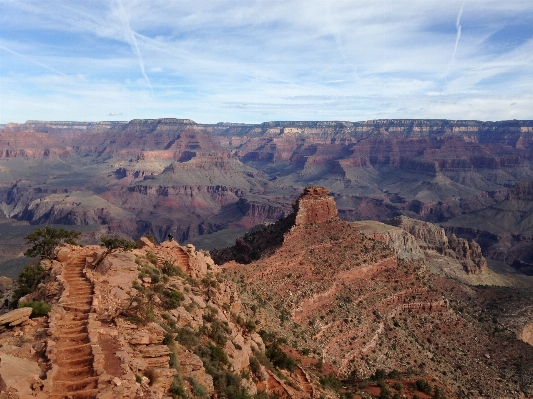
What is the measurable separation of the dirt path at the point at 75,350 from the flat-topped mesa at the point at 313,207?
3716 cm

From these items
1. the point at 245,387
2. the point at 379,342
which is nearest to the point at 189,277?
the point at 245,387

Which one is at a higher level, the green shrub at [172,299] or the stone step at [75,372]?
the stone step at [75,372]

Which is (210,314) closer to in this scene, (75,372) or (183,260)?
(183,260)

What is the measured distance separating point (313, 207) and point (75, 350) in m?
45.3

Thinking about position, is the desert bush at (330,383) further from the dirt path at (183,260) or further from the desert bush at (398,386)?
the dirt path at (183,260)

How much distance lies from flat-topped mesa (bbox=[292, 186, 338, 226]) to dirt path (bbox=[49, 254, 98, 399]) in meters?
37.2

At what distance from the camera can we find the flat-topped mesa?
57609 mm

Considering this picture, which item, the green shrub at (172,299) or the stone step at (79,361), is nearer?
the stone step at (79,361)

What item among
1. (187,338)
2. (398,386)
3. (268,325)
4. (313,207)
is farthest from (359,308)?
(187,338)

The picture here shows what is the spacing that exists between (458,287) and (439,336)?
71.2 feet

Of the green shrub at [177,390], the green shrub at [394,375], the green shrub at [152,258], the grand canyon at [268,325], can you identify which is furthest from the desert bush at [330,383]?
the green shrub at [177,390]

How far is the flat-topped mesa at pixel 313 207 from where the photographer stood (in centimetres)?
5761

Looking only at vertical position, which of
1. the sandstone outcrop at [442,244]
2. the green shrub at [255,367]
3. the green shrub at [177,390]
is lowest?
the sandstone outcrop at [442,244]

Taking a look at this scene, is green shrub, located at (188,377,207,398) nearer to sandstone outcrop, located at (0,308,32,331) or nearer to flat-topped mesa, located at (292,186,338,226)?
sandstone outcrop, located at (0,308,32,331)
